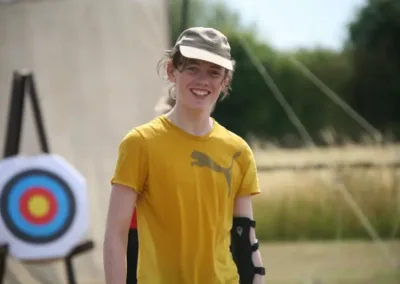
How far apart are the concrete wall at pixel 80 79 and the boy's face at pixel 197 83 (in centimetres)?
194

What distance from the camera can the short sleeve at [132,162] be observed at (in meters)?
1.31

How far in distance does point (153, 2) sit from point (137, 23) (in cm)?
10

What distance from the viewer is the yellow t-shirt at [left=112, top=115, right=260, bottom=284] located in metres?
1.32

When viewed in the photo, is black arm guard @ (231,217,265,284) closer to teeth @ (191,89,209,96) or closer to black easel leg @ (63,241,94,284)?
teeth @ (191,89,209,96)

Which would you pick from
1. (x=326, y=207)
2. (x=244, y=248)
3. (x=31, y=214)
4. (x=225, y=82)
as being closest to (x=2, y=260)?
(x=31, y=214)

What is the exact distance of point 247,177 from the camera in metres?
1.43

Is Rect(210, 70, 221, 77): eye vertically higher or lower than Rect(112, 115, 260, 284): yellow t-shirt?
higher

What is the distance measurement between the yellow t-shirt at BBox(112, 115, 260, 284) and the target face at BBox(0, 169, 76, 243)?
1928mm

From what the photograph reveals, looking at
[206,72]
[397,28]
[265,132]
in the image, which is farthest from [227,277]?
[397,28]

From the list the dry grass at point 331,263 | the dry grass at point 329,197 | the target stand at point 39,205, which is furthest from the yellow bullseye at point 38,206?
the dry grass at point 331,263

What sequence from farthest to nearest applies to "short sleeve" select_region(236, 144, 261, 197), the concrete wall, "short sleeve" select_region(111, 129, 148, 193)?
the concrete wall, "short sleeve" select_region(236, 144, 261, 197), "short sleeve" select_region(111, 129, 148, 193)

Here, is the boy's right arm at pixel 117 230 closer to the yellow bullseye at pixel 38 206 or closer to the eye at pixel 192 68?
the eye at pixel 192 68

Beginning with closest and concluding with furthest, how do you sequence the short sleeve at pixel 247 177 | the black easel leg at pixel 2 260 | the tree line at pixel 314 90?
the short sleeve at pixel 247 177 → the black easel leg at pixel 2 260 → the tree line at pixel 314 90

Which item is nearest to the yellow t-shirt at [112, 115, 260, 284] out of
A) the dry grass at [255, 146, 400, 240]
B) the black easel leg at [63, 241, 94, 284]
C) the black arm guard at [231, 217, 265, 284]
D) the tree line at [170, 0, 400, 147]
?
the black arm guard at [231, 217, 265, 284]
